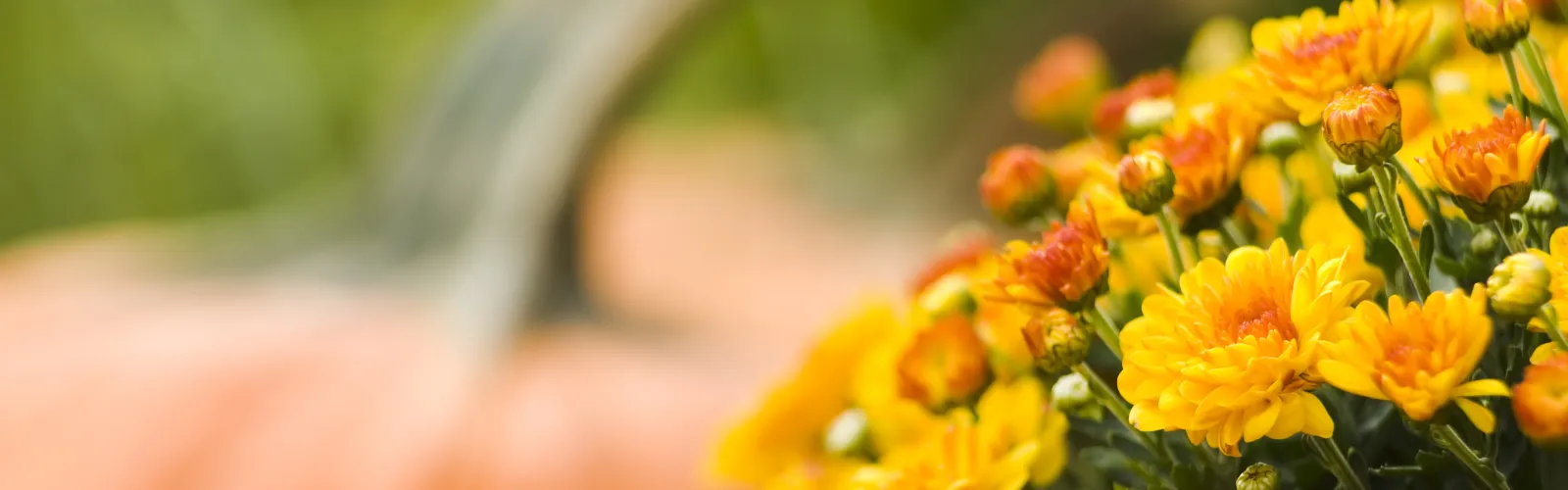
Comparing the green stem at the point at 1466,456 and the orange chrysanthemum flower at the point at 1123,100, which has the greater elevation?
the orange chrysanthemum flower at the point at 1123,100

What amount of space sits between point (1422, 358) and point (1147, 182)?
0.05 m

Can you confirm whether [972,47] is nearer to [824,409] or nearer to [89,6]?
[824,409]

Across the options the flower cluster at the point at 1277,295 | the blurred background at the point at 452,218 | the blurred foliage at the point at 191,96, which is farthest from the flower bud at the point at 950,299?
the blurred foliage at the point at 191,96

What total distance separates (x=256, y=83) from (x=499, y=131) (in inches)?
24.3

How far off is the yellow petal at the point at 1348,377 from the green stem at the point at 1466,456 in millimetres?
13

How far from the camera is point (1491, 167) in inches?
5.7

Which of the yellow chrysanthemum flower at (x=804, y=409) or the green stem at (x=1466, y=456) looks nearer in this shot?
the green stem at (x=1466, y=456)

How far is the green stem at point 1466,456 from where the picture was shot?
0.14m

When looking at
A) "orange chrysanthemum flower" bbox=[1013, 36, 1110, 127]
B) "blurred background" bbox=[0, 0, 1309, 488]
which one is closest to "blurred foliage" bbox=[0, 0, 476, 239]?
"blurred background" bbox=[0, 0, 1309, 488]

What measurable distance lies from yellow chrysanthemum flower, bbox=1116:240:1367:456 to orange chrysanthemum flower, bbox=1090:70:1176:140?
95 millimetres

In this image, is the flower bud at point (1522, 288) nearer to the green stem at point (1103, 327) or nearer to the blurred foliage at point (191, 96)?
the green stem at point (1103, 327)

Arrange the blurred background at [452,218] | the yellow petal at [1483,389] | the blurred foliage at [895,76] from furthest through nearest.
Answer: the blurred foliage at [895,76]
the blurred background at [452,218]
the yellow petal at [1483,389]

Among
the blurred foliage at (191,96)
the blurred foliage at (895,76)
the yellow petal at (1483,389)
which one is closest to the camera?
the yellow petal at (1483,389)

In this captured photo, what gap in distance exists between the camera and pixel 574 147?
2.07 feet
